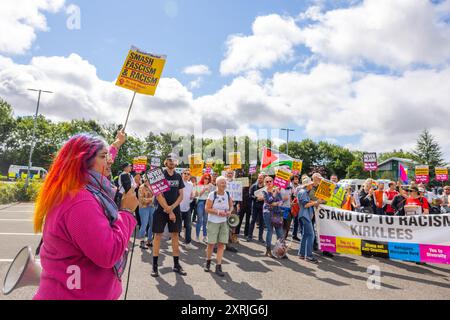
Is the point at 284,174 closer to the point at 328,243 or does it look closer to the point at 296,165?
the point at 328,243

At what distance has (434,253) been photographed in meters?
6.10

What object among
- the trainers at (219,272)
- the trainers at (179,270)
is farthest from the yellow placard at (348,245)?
the trainers at (179,270)

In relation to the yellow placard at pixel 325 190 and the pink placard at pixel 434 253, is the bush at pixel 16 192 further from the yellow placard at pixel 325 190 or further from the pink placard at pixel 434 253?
the pink placard at pixel 434 253

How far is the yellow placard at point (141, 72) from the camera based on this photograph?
449 cm

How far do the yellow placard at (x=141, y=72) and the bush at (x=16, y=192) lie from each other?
17.1 m

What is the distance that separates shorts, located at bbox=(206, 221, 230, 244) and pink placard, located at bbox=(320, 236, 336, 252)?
296 centimetres

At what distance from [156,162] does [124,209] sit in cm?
1489

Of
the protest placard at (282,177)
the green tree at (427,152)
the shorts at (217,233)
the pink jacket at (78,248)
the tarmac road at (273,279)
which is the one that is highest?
the green tree at (427,152)

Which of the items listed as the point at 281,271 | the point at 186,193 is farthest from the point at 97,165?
the point at 186,193

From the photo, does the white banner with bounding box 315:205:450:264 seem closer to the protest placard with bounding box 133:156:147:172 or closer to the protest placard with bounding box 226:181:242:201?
the protest placard with bounding box 226:181:242:201

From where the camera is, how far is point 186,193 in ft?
26.8

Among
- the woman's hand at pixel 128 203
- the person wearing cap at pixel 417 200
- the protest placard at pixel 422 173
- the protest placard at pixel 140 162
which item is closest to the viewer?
the woman's hand at pixel 128 203

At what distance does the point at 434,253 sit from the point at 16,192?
20810 millimetres
